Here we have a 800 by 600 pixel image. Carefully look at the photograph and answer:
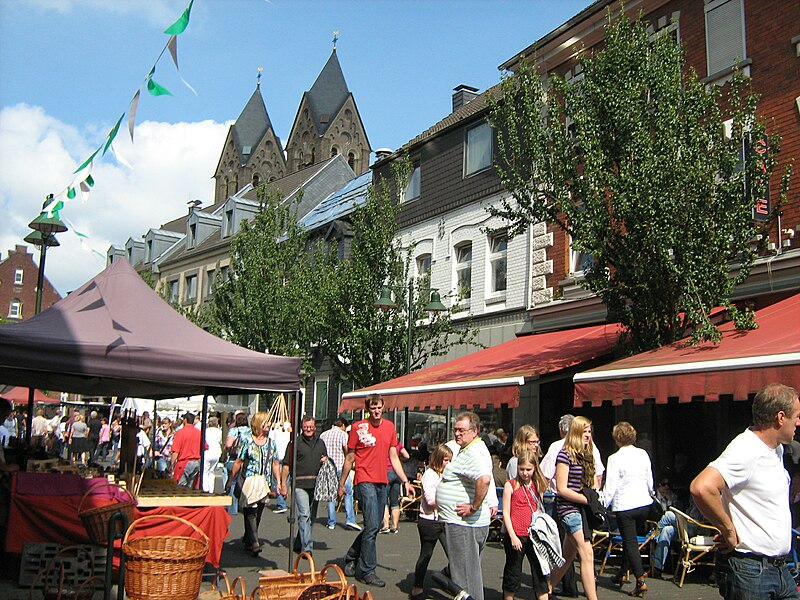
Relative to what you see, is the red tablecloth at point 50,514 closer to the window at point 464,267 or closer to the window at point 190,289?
the window at point 464,267

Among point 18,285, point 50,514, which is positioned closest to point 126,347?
point 50,514

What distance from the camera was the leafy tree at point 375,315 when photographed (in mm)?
19375

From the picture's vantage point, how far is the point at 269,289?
25156 millimetres

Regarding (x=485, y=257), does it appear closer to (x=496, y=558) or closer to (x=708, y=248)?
(x=708, y=248)

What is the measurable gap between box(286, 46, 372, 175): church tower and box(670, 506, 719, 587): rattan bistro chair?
64.0 metres

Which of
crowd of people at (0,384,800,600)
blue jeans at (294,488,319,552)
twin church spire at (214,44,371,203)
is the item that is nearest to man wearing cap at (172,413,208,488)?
crowd of people at (0,384,800,600)

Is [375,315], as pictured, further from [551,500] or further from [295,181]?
[295,181]

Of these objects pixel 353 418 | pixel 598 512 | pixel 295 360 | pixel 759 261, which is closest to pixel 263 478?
pixel 295 360

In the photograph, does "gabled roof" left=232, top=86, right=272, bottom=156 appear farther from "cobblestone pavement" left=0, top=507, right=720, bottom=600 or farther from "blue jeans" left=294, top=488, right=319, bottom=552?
"blue jeans" left=294, top=488, right=319, bottom=552

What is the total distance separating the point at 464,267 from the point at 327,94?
189ft

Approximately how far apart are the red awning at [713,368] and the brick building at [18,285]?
82.9 m

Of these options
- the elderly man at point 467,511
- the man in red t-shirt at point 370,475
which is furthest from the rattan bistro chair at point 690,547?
the elderly man at point 467,511

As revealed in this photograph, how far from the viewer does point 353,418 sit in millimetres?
25422

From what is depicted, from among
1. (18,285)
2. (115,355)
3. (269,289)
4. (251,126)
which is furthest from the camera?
(18,285)
